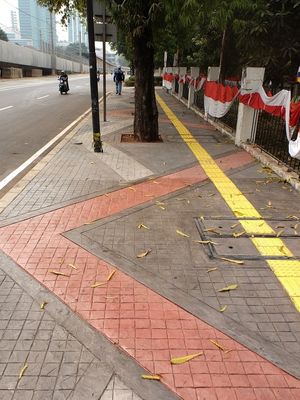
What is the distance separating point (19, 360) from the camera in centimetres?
280

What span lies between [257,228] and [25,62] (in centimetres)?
5630

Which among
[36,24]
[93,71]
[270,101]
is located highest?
[36,24]

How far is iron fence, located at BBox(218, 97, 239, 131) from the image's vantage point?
1139 centimetres

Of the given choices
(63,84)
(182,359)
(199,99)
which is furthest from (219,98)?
(63,84)

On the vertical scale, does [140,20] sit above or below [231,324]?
above

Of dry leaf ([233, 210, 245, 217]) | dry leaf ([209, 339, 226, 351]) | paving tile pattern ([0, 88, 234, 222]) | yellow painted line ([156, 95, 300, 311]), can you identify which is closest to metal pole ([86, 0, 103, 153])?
paving tile pattern ([0, 88, 234, 222])

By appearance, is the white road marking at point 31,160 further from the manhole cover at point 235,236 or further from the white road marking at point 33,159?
the manhole cover at point 235,236

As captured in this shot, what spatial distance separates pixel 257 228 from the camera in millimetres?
4969

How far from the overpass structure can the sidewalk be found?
4566 centimetres

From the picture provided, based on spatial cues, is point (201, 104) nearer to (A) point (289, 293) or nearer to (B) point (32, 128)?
(B) point (32, 128)

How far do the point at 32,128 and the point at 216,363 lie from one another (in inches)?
446

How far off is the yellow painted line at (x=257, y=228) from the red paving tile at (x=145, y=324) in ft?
3.17

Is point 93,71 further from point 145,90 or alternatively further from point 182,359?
point 182,359

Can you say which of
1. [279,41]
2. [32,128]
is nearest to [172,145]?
[279,41]
